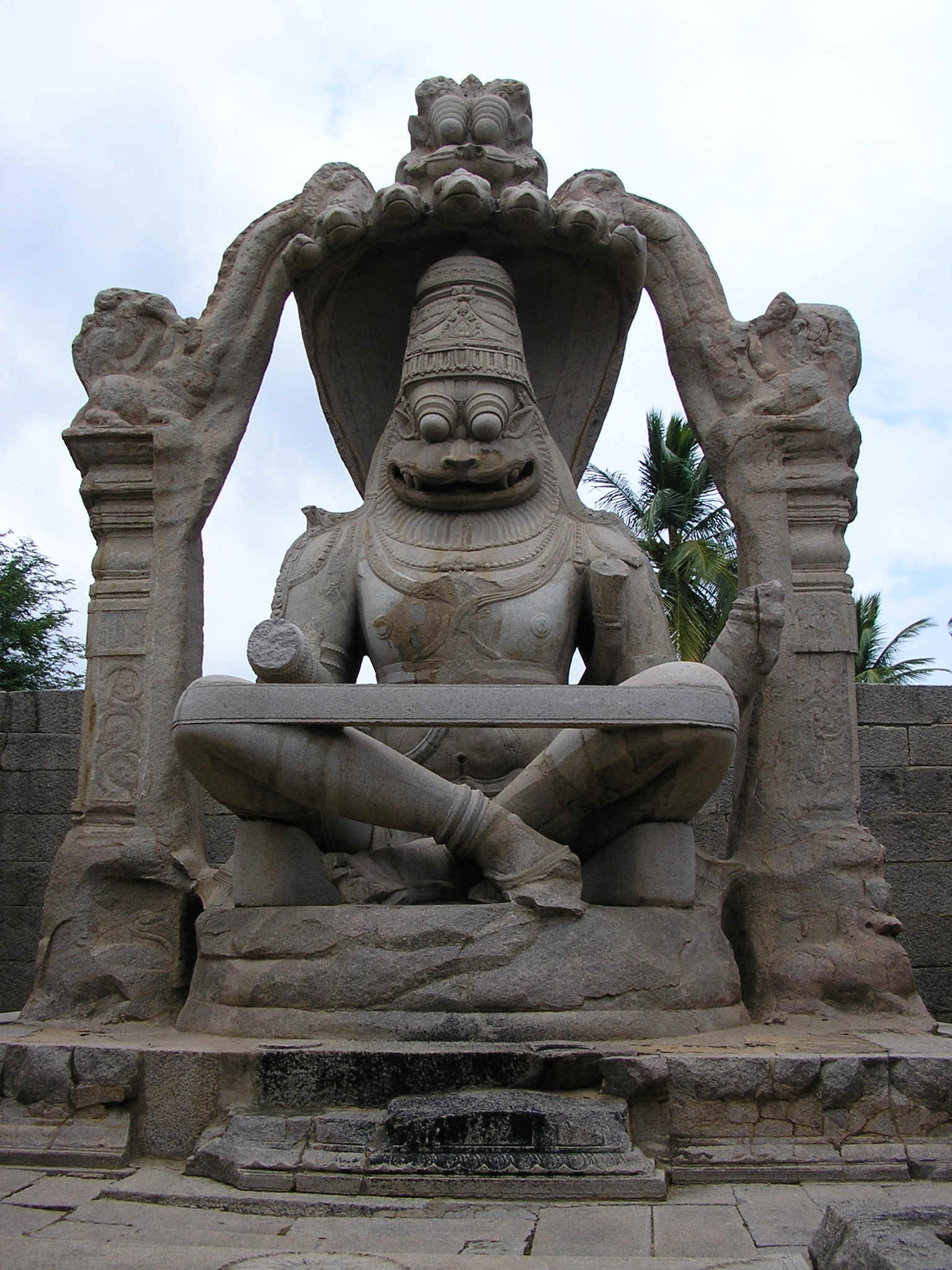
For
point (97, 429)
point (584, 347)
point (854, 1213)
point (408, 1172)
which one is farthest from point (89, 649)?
point (854, 1213)

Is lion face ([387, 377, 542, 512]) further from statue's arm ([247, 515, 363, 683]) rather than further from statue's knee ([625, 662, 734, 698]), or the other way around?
statue's knee ([625, 662, 734, 698])

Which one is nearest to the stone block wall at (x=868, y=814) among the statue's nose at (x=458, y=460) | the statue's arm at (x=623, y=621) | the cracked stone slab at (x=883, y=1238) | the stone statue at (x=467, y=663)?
the stone statue at (x=467, y=663)

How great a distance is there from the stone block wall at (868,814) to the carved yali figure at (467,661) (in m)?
1.93

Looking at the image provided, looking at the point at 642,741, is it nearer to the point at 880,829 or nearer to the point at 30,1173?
the point at 30,1173

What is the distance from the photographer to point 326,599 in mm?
5004

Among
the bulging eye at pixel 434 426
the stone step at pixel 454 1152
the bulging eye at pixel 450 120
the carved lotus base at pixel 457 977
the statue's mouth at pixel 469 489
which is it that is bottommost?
the stone step at pixel 454 1152

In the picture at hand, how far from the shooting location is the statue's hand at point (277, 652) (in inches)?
166

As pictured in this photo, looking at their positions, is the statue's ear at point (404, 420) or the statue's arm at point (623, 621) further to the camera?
the statue's ear at point (404, 420)

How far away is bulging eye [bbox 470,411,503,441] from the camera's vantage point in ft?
16.1

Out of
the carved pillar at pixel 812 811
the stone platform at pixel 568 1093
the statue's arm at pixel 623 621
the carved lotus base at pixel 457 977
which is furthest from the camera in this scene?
the statue's arm at pixel 623 621

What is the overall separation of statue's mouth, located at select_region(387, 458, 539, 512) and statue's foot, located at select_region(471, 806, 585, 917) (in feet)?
4.80

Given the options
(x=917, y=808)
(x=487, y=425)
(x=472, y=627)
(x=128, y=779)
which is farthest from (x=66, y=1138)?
(x=917, y=808)

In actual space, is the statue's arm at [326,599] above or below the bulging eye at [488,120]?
below

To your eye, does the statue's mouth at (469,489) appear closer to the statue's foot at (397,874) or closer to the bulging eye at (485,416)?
the bulging eye at (485,416)
